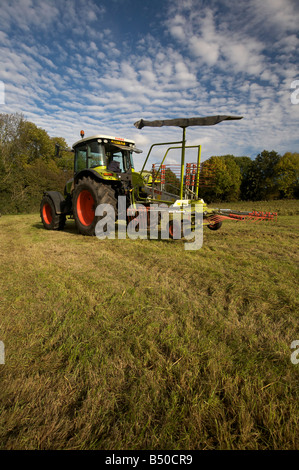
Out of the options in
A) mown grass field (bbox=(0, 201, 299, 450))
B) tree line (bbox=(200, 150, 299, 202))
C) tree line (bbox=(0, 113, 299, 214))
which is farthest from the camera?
tree line (bbox=(200, 150, 299, 202))

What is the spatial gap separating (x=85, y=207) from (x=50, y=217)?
2.01m

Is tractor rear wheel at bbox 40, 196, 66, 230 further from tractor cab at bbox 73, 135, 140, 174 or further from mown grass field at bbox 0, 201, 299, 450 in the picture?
mown grass field at bbox 0, 201, 299, 450

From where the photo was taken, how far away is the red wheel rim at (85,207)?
575cm

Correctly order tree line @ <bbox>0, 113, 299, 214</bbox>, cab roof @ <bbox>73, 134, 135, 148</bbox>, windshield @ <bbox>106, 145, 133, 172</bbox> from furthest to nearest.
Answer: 1. tree line @ <bbox>0, 113, 299, 214</bbox>
2. windshield @ <bbox>106, 145, 133, 172</bbox>
3. cab roof @ <bbox>73, 134, 135, 148</bbox>

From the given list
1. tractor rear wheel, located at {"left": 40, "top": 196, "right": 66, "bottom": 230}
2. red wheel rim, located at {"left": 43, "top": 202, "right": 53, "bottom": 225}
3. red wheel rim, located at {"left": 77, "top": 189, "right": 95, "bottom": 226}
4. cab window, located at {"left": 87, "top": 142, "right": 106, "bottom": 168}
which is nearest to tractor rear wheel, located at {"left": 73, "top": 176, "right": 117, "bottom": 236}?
red wheel rim, located at {"left": 77, "top": 189, "right": 95, "bottom": 226}

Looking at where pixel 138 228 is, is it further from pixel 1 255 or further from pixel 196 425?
pixel 196 425

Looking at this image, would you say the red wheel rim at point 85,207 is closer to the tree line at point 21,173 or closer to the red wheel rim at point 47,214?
the red wheel rim at point 47,214

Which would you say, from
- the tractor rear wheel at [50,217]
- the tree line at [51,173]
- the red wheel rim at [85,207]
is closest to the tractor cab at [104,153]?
the red wheel rim at [85,207]

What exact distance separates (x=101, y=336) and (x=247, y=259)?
9.22ft

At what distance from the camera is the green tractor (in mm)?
4914

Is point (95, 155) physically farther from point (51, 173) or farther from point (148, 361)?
point (51, 173)

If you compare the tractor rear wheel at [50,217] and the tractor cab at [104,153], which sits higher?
the tractor cab at [104,153]

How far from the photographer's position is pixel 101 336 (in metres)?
1.56

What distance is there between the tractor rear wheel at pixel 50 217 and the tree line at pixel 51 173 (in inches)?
384
